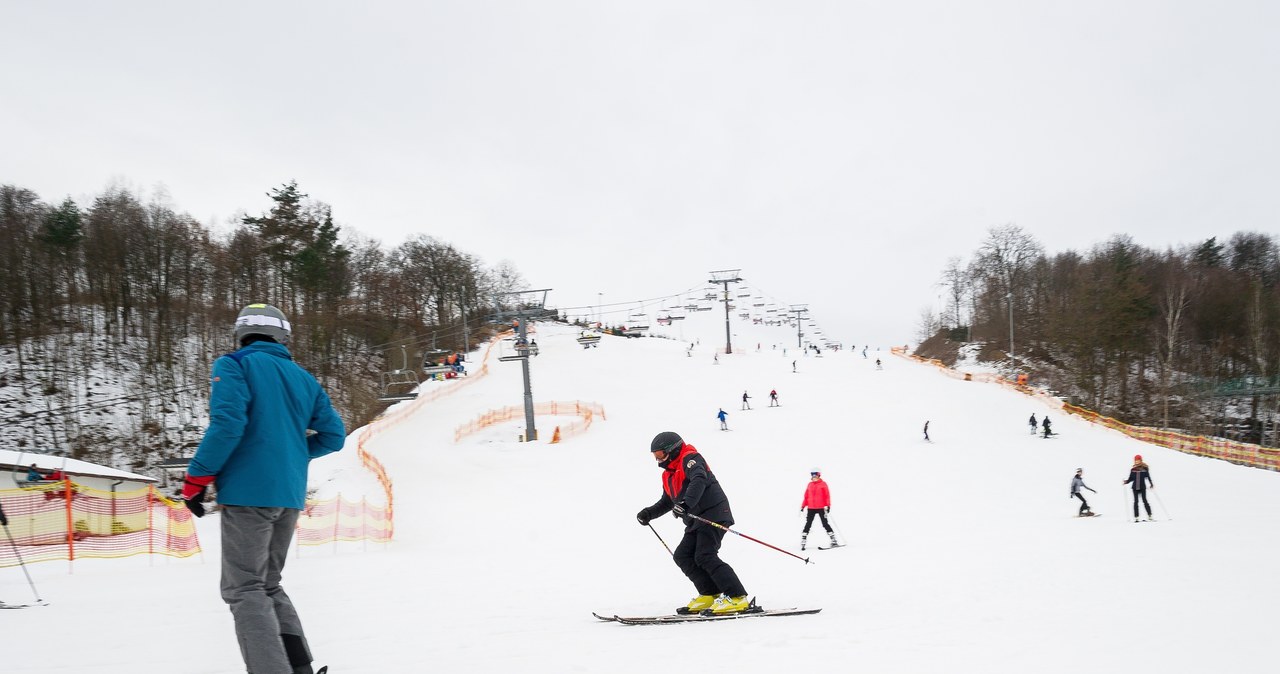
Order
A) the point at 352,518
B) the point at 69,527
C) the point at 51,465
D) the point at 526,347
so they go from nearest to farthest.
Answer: the point at 69,527
the point at 352,518
the point at 51,465
the point at 526,347

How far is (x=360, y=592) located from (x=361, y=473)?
61.1 feet

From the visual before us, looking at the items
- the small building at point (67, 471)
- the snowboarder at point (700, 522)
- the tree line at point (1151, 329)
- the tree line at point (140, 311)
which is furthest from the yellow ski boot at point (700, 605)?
the tree line at point (1151, 329)

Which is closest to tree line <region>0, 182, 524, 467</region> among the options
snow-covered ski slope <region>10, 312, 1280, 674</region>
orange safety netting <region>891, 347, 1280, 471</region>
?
snow-covered ski slope <region>10, 312, 1280, 674</region>

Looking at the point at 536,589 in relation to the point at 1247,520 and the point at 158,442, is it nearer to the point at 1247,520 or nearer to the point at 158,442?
the point at 1247,520

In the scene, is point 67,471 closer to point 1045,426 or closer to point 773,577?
point 773,577

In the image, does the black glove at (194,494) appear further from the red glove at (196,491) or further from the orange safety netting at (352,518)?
the orange safety netting at (352,518)

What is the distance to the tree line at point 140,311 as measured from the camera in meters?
41.9

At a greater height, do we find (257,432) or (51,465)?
(257,432)

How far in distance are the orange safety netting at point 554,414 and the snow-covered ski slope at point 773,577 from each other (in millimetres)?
4973

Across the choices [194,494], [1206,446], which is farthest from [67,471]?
[1206,446]

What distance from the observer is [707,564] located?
5.95m

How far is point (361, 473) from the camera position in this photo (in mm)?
25078

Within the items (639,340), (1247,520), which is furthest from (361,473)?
(639,340)

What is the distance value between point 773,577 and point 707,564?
3.85 m
